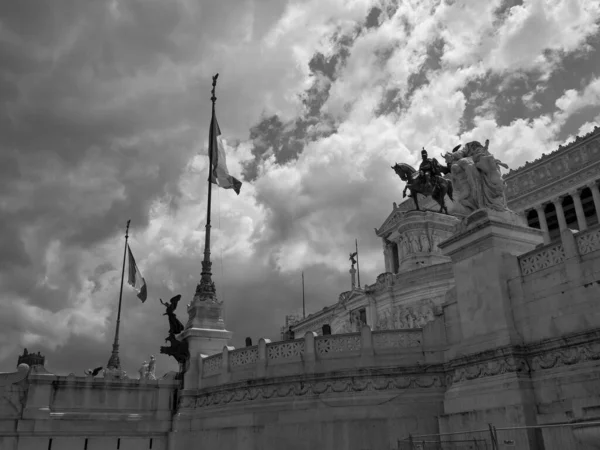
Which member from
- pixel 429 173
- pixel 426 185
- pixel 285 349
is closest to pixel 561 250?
pixel 285 349

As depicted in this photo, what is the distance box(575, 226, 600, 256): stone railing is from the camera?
540 inches

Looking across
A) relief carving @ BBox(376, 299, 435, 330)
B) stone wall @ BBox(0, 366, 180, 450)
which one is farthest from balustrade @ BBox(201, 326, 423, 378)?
relief carving @ BBox(376, 299, 435, 330)

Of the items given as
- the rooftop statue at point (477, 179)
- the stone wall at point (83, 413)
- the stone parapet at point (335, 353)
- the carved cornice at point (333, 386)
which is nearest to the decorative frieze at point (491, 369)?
the carved cornice at point (333, 386)

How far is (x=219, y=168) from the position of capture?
100 ft

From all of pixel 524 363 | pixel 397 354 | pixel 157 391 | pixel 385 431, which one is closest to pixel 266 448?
pixel 385 431

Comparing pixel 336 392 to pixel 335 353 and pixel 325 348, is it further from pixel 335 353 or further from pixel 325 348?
pixel 325 348

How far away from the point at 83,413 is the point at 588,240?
1956 cm

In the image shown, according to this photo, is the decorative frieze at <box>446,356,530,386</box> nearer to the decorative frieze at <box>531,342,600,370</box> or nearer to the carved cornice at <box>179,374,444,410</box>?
the decorative frieze at <box>531,342,600,370</box>

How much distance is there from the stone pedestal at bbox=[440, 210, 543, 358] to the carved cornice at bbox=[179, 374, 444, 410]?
144 cm

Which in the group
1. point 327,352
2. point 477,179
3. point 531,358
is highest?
point 477,179

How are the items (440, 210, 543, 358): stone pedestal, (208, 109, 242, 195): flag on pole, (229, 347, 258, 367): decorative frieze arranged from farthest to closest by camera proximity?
(208, 109, 242, 195): flag on pole, (229, 347, 258, 367): decorative frieze, (440, 210, 543, 358): stone pedestal

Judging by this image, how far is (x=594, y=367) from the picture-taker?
1312 centimetres

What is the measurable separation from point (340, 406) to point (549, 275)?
7.76m


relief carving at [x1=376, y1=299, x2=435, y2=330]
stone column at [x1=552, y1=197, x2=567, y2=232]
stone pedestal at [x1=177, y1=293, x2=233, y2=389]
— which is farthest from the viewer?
stone column at [x1=552, y1=197, x2=567, y2=232]
